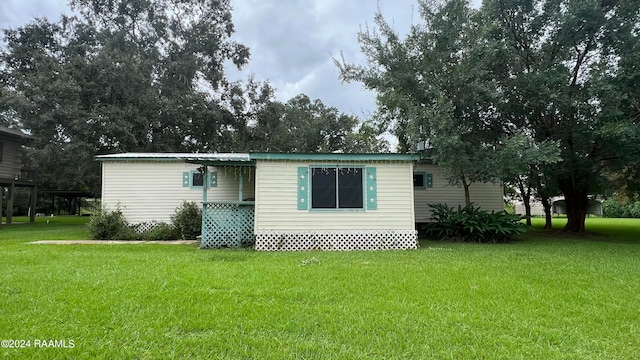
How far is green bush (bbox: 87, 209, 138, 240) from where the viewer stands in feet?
33.6

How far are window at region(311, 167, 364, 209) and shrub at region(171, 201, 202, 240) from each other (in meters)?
4.33

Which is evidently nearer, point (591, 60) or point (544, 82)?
point (544, 82)

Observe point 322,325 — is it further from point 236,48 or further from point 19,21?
point 19,21

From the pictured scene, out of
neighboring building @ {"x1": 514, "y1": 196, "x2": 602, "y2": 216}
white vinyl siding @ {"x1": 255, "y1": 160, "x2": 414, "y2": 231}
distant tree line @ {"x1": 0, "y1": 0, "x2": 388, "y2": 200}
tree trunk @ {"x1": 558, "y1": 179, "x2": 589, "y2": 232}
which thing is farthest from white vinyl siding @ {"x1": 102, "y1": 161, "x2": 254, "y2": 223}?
neighboring building @ {"x1": 514, "y1": 196, "x2": 602, "y2": 216}

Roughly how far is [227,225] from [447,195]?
303 inches

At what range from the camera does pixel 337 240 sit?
27.6 ft

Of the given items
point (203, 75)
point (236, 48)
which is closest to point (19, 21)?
point (203, 75)

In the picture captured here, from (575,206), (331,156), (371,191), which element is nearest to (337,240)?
(371,191)

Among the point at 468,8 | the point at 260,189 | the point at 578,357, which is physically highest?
the point at 468,8

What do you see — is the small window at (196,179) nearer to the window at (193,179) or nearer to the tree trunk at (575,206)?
the window at (193,179)

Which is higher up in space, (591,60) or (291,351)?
(591,60)

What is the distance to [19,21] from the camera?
57.1 ft

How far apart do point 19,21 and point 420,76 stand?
20030 mm

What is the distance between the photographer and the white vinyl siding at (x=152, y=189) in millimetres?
11266
